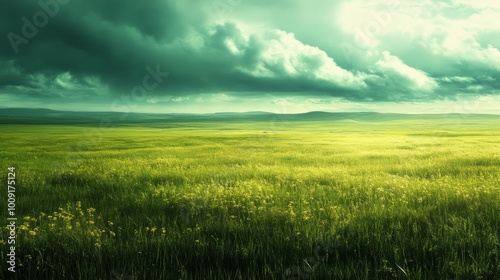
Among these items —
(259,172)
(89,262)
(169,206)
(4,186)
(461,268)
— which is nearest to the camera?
(461,268)

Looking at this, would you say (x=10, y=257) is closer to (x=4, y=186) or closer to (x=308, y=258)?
(x=308, y=258)

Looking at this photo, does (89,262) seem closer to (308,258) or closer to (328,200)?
(308,258)

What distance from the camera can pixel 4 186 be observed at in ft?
38.0

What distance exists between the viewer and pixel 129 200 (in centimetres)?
959

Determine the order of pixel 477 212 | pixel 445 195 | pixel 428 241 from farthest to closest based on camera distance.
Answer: pixel 445 195 < pixel 477 212 < pixel 428 241

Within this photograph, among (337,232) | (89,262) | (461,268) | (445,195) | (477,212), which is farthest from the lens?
(445,195)

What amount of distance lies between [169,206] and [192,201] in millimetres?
539

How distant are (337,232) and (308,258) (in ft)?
4.20

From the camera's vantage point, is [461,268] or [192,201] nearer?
[461,268]

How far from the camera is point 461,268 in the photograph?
15.6 feet

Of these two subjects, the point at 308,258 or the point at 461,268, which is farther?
the point at 308,258

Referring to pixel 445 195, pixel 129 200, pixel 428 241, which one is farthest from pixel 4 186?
pixel 445 195

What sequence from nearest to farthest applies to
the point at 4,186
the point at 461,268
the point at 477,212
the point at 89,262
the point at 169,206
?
the point at 461,268 < the point at 89,262 < the point at 477,212 < the point at 169,206 < the point at 4,186

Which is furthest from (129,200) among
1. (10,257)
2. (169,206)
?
(10,257)
